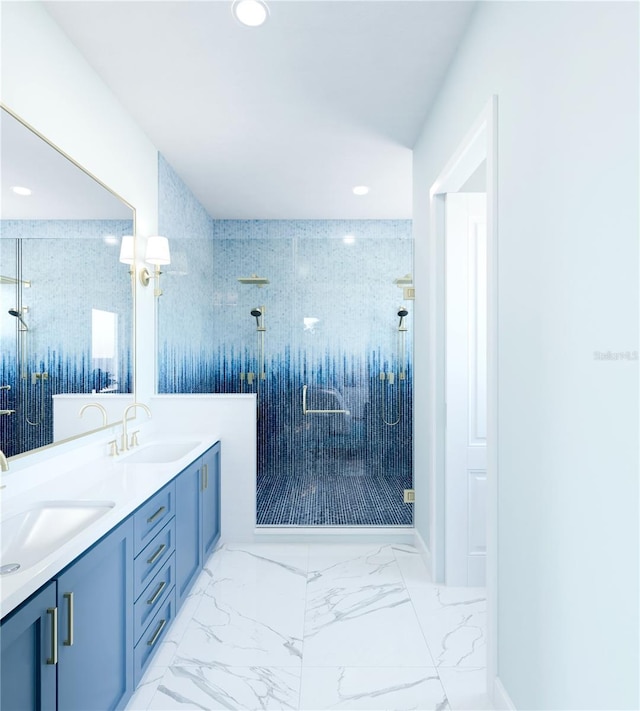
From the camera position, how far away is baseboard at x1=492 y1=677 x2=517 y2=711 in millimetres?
1589

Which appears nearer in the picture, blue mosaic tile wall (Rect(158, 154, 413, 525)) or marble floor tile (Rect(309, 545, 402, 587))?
marble floor tile (Rect(309, 545, 402, 587))

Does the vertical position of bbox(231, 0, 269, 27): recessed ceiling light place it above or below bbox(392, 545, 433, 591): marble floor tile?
above

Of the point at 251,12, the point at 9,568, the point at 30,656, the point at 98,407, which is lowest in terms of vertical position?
the point at 30,656

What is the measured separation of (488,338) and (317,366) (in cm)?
181

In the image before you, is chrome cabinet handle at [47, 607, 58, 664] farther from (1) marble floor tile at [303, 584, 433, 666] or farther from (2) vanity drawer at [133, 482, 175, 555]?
(1) marble floor tile at [303, 584, 433, 666]

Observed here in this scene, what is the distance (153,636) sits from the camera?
6.41 ft

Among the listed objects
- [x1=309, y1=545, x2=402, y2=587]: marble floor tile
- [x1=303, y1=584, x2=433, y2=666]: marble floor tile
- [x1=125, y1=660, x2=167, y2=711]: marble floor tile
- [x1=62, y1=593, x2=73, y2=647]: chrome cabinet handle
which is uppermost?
[x1=62, y1=593, x2=73, y2=647]: chrome cabinet handle

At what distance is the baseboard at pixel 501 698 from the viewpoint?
159 centimetres

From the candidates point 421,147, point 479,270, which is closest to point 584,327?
point 479,270

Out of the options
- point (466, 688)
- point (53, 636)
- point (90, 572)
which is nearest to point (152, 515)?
point (90, 572)

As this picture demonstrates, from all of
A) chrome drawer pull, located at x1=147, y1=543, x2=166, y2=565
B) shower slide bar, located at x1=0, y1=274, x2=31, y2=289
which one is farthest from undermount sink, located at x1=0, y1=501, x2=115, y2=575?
shower slide bar, located at x1=0, y1=274, x2=31, y2=289

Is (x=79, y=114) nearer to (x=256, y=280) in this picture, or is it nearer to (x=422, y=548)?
(x=256, y=280)

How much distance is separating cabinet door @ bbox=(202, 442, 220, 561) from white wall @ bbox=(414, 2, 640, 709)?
1.78 meters

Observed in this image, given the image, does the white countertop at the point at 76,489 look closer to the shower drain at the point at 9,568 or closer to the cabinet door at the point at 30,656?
the cabinet door at the point at 30,656
